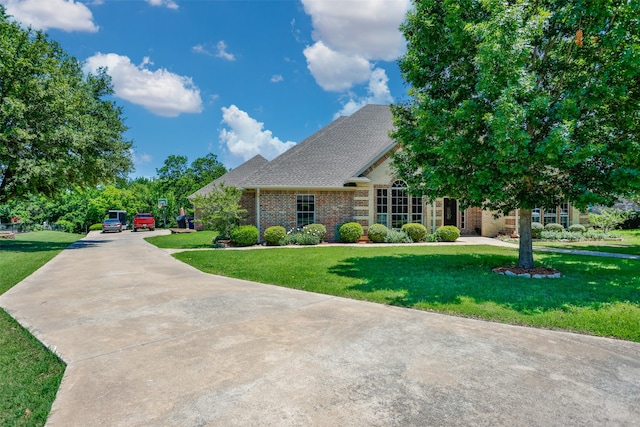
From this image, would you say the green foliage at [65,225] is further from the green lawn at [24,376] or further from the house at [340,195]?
the green lawn at [24,376]

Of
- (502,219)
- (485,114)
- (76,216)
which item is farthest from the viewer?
(76,216)

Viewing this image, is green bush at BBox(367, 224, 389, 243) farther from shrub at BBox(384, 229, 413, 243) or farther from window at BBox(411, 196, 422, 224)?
window at BBox(411, 196, 422, 224)

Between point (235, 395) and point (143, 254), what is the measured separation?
43.7 ft

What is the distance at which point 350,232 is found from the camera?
1825cm

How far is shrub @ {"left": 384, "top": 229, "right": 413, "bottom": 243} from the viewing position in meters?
18.7

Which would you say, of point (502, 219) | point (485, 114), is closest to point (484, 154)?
point (485, 114)

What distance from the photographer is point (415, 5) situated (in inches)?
406

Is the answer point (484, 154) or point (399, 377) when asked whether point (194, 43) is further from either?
point (399, 377)

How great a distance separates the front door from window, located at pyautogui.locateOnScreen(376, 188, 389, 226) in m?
4.64

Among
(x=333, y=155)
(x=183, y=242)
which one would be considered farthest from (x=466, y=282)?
(x=183, y=242)

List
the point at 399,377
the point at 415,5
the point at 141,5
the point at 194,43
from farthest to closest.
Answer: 1. the point at 194,43
2. the point at 141,5
3. the point at 415,5
4. the point at 399,377

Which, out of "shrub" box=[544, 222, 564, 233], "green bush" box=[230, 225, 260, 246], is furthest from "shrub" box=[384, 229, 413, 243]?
"shrub" box=[544, 222, 564, 233]

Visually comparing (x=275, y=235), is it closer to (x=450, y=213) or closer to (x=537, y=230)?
(x=450, y=213)

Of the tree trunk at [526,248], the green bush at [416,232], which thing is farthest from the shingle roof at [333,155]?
the tree trunk at [526,248]
